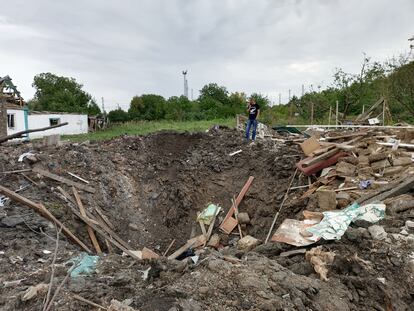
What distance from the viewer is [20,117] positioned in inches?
914

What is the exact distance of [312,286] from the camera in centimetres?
349

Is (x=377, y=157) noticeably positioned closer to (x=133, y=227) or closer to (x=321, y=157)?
(x=321, y=157)

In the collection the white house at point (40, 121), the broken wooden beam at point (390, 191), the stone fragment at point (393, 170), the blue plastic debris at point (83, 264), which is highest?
the white house at point (40, 121)

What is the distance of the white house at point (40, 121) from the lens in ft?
73.3

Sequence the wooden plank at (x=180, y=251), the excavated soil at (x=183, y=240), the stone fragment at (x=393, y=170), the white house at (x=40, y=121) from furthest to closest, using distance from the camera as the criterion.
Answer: the white house at (x=40, y=121) < the stone fragment at (x=393, y=170) < the wooden plank at (x=180, y=251) < the excavated soil at (x=183, y=240)

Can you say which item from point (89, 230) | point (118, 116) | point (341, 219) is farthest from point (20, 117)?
point (341, 219)

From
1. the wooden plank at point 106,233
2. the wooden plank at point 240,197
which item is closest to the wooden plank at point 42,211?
the wooden plank at point 106,233

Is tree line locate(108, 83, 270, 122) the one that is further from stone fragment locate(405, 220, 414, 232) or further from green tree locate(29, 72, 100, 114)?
stone fragment locate(405, 220, 414, 232)

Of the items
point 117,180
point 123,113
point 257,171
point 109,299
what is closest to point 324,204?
point 257,171

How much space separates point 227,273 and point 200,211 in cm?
554

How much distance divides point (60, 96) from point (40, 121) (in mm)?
15108

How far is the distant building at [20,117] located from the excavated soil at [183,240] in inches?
280

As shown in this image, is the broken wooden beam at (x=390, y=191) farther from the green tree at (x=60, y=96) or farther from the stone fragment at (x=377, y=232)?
the green tree at (x=60, y=96)

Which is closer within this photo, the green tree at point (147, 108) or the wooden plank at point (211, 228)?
the wooden plank at point (211, 228)
